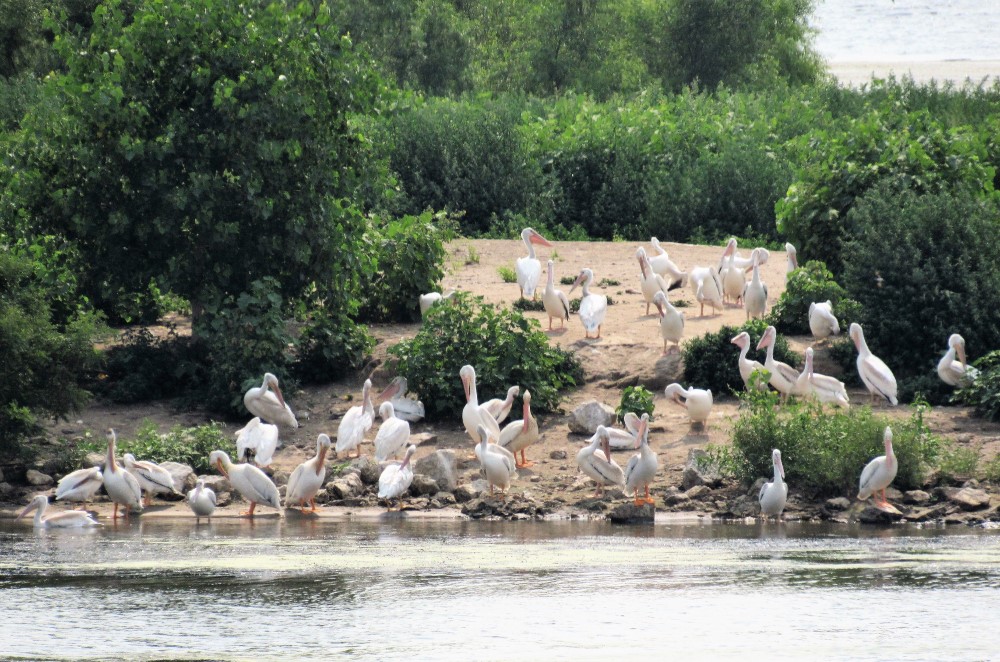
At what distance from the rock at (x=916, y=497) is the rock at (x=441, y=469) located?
176 inches

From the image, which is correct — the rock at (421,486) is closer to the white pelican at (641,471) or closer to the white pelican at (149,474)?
the white pelican at (641,471)

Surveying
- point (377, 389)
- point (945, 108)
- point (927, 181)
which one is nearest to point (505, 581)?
point (377, 389)

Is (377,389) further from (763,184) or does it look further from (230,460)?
(763,184)

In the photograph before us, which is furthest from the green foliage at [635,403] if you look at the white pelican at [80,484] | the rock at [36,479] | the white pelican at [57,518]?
the rock at [36,479]

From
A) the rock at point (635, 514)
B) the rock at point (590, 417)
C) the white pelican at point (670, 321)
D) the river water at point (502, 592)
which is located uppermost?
the white pelican at point (670, 321)

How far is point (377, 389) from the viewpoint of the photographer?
66.4ft

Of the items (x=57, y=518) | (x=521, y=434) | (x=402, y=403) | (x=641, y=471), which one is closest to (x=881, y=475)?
(x=641, y=471)

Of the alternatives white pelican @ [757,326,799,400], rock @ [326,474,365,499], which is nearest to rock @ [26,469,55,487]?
rock @ [326,474,365,499]

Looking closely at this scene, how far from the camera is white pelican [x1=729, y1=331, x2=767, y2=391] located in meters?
17.9

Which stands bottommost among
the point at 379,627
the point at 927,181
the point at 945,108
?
the point at 379,627

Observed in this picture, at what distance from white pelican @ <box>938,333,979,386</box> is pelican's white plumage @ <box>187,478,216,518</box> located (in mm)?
8130

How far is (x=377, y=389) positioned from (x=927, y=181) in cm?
767

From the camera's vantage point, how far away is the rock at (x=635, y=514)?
1579 centimetres

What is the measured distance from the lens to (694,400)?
1784 cm
